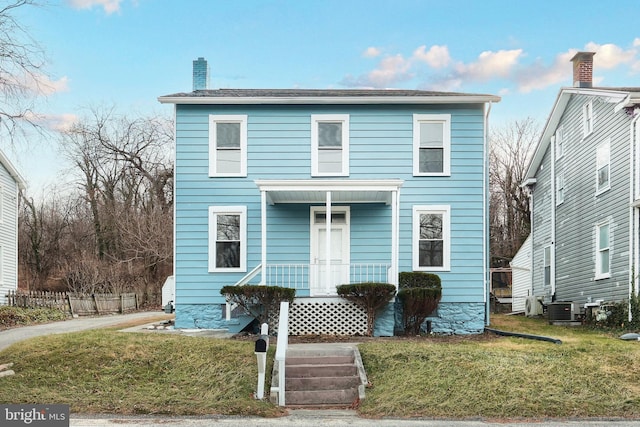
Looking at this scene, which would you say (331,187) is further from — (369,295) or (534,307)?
(534,307)

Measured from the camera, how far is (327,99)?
18344 millimetres

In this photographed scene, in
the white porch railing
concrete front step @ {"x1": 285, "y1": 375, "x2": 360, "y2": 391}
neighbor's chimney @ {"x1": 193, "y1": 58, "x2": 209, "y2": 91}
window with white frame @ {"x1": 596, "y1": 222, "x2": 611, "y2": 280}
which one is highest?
neighbor's chimney @ {"x1": 193, "y1": 58, "x2": 209, "y2": 91}

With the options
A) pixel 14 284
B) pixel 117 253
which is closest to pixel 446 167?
pixel 14 284

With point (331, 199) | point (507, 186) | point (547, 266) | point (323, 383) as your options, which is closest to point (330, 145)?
point (331, 199)

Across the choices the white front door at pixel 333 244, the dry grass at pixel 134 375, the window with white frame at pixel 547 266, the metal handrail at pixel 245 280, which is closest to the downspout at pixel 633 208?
the white front door at pixel 333 244

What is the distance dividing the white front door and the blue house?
0.09 feet

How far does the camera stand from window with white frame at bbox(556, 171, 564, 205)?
80.9 ft

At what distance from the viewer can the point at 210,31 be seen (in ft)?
60.5

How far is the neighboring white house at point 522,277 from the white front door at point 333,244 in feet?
44.8

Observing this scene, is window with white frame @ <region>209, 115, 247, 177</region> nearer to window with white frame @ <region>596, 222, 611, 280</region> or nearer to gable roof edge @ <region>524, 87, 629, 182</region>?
gable roof edge @ <region>524, 87, 629, 182</region>

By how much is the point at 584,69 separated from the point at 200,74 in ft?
42.5

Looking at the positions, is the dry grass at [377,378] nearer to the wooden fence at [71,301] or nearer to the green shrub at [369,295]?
the green shrub at [369,295]

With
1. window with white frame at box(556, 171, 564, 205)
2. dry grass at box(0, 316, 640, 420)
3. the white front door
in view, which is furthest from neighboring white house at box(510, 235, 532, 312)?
dry grass at box(0, 316, 640, 420)

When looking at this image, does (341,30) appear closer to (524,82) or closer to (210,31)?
(210,31)
